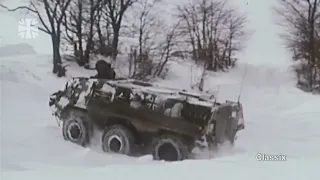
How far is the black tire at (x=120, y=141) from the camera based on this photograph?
1.38 metres

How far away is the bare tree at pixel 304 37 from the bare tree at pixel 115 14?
21.3 inches

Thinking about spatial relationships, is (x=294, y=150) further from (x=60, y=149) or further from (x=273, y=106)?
(x=60, y=149)

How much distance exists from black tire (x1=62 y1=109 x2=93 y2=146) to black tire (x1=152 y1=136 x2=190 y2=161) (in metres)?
0.23

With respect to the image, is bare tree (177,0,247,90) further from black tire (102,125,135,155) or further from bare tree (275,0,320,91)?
black tire (102,125,135,155)

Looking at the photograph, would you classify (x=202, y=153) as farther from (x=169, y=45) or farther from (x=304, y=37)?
(x=304, y=37)

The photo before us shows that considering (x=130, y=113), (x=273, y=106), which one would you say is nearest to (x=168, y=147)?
(x=130, y=113)

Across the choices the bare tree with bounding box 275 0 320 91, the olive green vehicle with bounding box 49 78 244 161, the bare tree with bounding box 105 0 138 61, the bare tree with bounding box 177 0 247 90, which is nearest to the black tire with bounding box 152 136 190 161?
the olive green vehicle with bounding box 49 78 244 161

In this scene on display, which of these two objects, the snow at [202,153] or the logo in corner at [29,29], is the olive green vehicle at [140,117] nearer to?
the snow at [202,153]

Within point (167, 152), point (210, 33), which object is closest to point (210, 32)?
point (210, 33)

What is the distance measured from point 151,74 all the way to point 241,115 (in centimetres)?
34

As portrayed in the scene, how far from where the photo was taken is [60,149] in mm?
1373

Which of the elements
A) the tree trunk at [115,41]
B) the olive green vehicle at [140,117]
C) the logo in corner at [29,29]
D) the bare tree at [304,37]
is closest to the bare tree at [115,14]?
the tree trunk at [115,41]

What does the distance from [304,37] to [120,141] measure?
0.71 m

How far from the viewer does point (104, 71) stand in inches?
54.9
